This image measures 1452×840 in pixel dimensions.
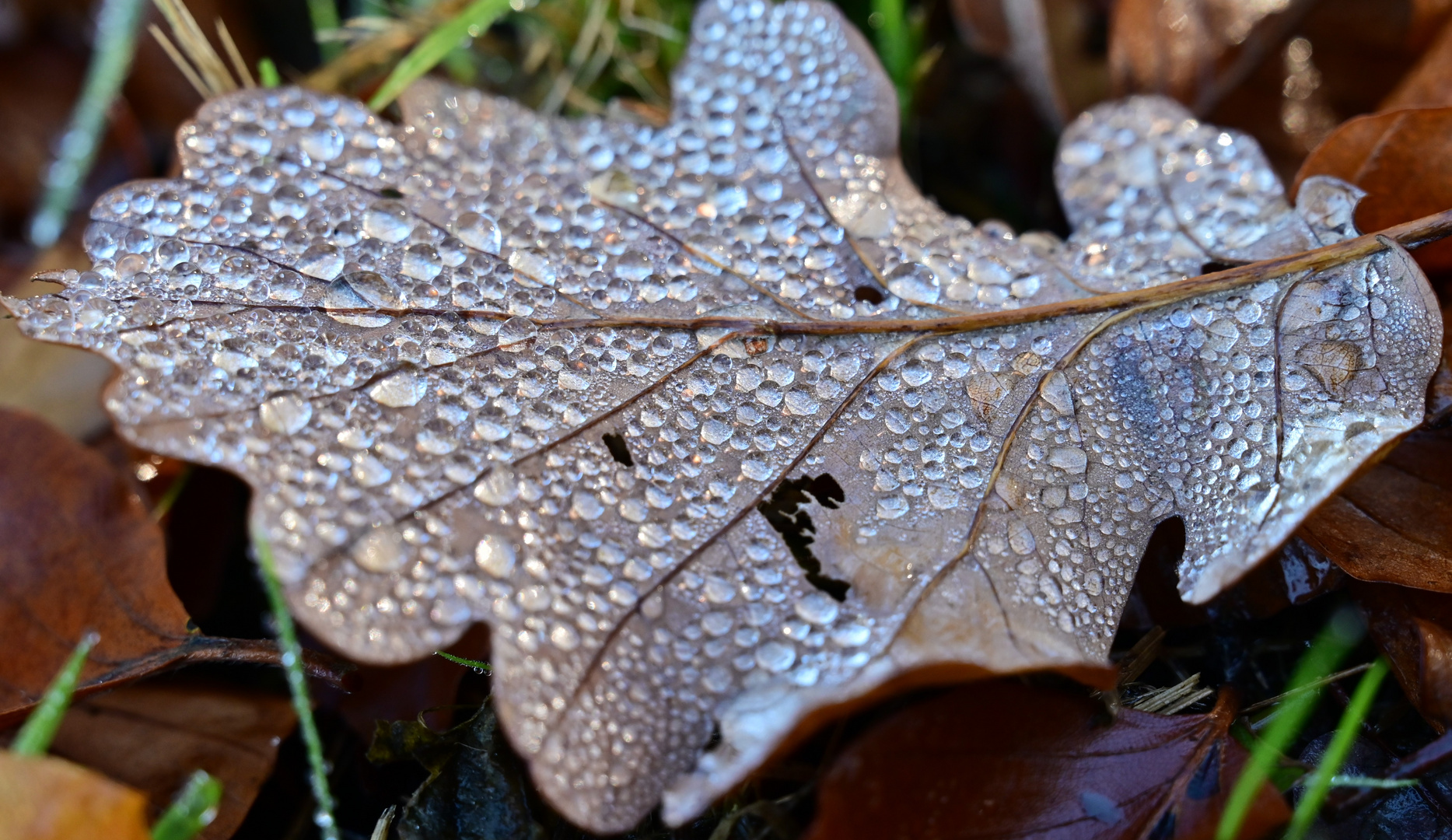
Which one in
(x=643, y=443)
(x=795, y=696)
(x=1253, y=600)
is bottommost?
(x=1253, y=600)

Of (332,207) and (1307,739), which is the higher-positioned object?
(332,207)

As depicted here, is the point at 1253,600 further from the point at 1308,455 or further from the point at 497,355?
the point at 497,355

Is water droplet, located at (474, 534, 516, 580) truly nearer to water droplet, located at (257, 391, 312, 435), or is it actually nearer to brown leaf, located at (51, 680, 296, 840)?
water droplet, located at (257, 391, 312, 435)

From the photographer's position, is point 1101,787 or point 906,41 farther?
point 906,41

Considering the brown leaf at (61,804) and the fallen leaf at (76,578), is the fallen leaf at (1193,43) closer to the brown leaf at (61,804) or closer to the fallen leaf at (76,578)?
the fallen leaf at (76,578)

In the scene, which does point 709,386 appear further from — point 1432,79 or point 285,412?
point 1432,79

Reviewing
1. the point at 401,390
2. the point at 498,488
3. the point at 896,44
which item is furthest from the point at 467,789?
the point at 896,44

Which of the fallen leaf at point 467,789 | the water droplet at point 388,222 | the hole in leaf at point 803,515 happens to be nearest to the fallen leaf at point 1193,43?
the hole in leaf at point 803,515

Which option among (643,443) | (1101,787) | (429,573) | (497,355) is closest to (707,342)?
(643,443)
